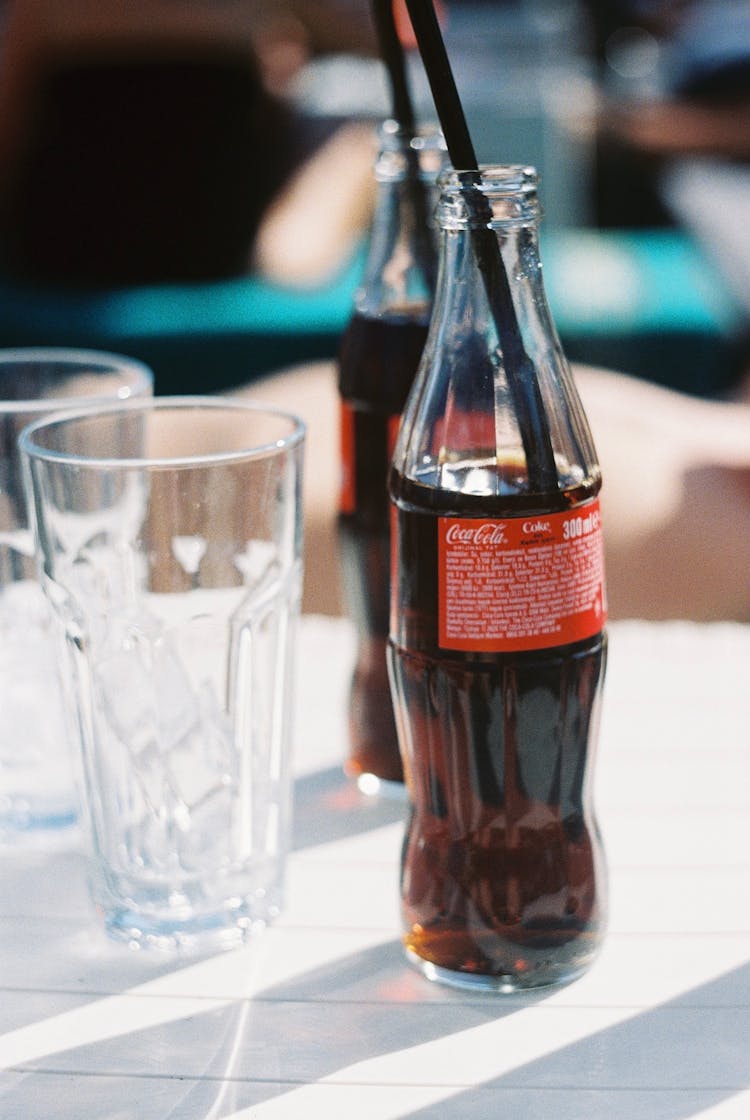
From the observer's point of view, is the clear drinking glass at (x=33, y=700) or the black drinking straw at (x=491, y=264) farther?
the clear drinking glass at (x=33, y=700)

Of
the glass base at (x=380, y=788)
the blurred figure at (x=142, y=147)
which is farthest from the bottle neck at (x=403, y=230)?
the blurred figure at (x=142, y=147)

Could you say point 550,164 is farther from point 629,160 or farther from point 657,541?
point 657,541

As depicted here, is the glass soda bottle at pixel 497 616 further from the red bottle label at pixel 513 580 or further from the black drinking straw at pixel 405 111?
the black drinking straw at pixel 405 111

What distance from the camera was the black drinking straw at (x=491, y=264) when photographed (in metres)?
0.53

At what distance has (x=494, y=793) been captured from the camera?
0.58 m

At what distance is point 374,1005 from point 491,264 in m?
0.28

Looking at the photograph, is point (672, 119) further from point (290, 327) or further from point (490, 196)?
point (490, 196)

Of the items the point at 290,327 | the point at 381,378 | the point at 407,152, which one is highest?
the point at 407,152

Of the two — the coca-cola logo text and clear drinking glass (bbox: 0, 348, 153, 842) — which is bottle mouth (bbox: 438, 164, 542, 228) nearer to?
the coca-cola logo text

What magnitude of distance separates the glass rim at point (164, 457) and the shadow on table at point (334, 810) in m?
0.20

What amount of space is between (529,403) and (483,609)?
84mm

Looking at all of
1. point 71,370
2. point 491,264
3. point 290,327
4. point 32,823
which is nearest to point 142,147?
point 290,327

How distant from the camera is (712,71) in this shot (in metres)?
3.79

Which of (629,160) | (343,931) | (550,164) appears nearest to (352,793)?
(343,931)
